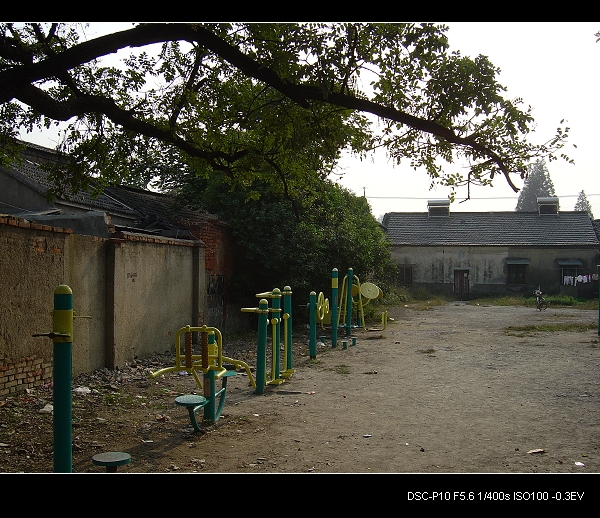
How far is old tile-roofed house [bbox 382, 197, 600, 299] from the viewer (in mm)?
33844

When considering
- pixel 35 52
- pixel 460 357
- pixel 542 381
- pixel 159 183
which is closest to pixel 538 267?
pixel 159 183

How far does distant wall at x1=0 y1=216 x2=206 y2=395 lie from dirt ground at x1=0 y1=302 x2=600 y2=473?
1.15 ft

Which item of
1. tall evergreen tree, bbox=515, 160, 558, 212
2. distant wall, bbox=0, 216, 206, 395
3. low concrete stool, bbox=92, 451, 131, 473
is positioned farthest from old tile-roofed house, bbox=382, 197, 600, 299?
tall evergreen tree, bbox=515, 160, 558, 212

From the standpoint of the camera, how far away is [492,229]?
3681 cm

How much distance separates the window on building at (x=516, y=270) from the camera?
112ft

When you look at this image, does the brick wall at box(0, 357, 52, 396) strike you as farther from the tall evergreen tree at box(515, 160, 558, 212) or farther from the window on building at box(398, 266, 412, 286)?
the tall evergreen tree at box(515, 160, 558, 212)

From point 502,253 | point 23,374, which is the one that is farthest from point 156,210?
point 502,253

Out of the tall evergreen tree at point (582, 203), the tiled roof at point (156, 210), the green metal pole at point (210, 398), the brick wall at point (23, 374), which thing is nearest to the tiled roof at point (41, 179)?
the tiled roof at point (156, 210)

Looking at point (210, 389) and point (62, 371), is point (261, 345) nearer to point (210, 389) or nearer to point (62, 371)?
point (210, 389)

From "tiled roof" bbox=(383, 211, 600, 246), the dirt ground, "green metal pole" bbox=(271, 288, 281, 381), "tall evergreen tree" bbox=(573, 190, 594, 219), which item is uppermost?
"tall evergreen tree" bbox=(573, 190, 594, 219)

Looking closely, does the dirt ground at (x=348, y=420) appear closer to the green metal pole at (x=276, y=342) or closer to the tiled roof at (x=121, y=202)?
the green metal pole at (x=276, y=342)

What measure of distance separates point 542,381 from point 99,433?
614 cm

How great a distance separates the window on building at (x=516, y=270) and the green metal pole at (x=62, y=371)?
3367cm

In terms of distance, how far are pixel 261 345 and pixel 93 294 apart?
9.07ft
